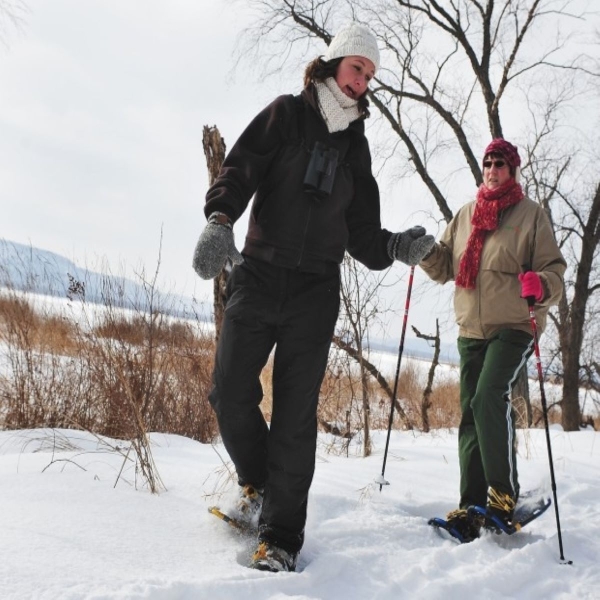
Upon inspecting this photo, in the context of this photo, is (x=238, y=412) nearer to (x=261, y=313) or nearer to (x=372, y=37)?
(x=261, y=313)

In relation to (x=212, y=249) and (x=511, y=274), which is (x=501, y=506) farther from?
(x=212, y=249)

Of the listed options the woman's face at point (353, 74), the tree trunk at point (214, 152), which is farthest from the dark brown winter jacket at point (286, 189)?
the tree trunk at point (214, 152)

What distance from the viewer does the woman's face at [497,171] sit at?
278 centimetres

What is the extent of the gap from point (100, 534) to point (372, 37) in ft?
6.59

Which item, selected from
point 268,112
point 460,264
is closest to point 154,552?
point 268,112

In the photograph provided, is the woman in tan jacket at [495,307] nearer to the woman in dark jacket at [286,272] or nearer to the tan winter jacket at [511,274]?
the tan winter jacket at [511,274]

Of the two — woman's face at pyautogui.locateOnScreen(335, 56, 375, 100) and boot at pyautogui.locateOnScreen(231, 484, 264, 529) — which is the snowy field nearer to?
boot at pyautogui.locateOnScreen(231, 484, 264, 529)

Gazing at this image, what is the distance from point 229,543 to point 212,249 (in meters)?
1.01

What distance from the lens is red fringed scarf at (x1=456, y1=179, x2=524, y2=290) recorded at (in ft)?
8.83

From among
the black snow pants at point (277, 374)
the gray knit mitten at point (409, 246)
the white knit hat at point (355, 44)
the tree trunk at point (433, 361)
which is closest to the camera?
the black snow pants at point (277, 374)

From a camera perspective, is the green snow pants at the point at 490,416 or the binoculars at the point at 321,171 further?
the green snow pants at the point at 490,416

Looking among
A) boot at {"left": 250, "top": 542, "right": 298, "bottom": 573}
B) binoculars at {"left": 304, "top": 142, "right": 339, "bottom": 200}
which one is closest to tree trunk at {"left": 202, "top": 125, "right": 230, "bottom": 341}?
binoculars at {"left": 304, "top": 142, "right": 339, "bottom": 200}

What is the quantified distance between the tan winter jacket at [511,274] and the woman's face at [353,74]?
40.7 inches

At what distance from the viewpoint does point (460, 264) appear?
2.76 metres
